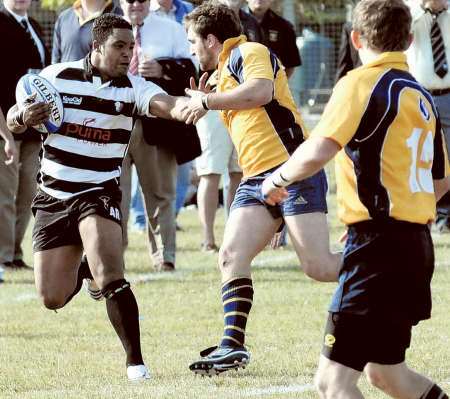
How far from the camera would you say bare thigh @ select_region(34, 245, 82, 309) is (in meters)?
7.28

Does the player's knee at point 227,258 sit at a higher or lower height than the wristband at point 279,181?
lower

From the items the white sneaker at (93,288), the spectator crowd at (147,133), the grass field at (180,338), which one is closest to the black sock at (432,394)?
the grass field at (180,338)

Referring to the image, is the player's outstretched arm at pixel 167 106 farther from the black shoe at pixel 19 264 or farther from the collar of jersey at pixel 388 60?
the black shoe at pixel 19 264

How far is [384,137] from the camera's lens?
4957mm

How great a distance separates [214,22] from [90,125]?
2.95 ft

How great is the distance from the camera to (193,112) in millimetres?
6840

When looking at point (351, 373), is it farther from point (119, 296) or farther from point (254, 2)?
point (254, 2)

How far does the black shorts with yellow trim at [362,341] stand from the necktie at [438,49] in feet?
25.4

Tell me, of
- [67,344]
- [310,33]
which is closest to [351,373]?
[67,344]

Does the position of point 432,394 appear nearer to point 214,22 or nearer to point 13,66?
point 214,22

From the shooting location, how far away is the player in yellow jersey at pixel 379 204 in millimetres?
4898

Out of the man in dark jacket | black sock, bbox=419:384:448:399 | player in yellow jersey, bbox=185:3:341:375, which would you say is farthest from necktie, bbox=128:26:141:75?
black sock, bbox=419:384:448:399

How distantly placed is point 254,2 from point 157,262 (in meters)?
3.05

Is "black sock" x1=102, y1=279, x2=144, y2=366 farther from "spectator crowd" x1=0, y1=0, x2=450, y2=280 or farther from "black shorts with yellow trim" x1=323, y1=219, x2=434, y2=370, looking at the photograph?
"spectator crowd" x1=0, y1=0, x2=450, y2=280
